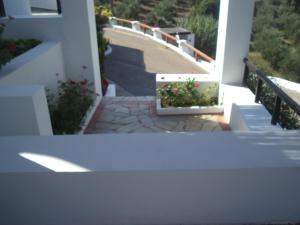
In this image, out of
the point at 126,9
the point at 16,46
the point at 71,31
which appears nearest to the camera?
the point at 16,46

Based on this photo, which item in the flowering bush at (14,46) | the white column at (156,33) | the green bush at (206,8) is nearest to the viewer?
the flowering bush at (14,46)

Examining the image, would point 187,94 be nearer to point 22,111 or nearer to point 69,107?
point 69,107

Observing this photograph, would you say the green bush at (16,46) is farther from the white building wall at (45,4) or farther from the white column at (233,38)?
the white building wall at (45,4)

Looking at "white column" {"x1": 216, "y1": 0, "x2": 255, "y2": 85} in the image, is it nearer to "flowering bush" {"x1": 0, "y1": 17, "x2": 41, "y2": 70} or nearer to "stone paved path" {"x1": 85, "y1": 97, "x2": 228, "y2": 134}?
"stone paved path" {"x1": 85, "y1": 97, "x2": 228, "y2": 134}

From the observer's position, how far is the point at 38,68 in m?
3.93

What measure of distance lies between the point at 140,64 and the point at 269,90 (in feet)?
21.3

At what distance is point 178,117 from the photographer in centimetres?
495

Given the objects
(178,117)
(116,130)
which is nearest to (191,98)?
(178,117)

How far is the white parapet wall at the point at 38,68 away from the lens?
337 cm

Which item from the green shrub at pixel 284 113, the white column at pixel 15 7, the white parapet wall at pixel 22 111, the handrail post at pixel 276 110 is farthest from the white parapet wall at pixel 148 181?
the white column at pixel 15 7

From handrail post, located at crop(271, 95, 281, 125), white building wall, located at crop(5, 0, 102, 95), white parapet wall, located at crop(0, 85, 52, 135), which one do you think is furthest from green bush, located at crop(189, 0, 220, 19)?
white parapet wall, located at crop(0, 85, 52, 135)

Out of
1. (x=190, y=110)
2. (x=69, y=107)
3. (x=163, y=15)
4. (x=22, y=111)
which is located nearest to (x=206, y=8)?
(x=163, y=15)

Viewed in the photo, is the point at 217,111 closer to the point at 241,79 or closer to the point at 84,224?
the point at 241,79

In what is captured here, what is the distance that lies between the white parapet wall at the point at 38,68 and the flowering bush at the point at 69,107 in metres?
0.22
